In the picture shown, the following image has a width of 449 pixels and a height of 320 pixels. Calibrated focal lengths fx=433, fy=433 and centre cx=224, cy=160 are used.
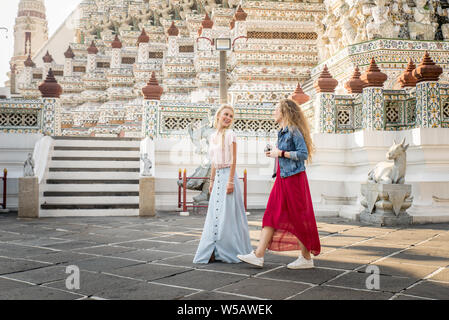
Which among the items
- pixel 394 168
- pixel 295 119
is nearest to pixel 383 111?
pixel 394 168

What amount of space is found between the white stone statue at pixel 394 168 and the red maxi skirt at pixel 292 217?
3386 mm

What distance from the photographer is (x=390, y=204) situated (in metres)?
6.79

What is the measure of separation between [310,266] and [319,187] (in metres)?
4.81

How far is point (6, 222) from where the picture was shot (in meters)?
7.21

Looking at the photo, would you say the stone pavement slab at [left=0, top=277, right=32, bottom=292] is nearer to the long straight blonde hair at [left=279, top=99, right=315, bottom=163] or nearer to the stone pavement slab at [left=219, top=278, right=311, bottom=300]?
the stone pavement slab at [left=219, top=278, right=311, bottom=300]

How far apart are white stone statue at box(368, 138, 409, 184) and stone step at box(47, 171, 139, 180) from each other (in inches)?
196

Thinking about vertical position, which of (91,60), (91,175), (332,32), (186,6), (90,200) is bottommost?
(90,200)

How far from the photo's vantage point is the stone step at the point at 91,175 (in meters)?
9.01

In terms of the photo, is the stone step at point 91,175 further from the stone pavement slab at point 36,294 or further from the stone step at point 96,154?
the stone pavement slab at point 36,294

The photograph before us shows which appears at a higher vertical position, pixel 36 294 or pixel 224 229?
pixel 224 229

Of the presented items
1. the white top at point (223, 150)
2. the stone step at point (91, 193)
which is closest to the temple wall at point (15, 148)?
the stone step at point (91, 193)

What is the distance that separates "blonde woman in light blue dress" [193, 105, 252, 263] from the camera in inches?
167

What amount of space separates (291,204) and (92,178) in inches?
244

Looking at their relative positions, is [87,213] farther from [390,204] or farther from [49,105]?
[390,204]
